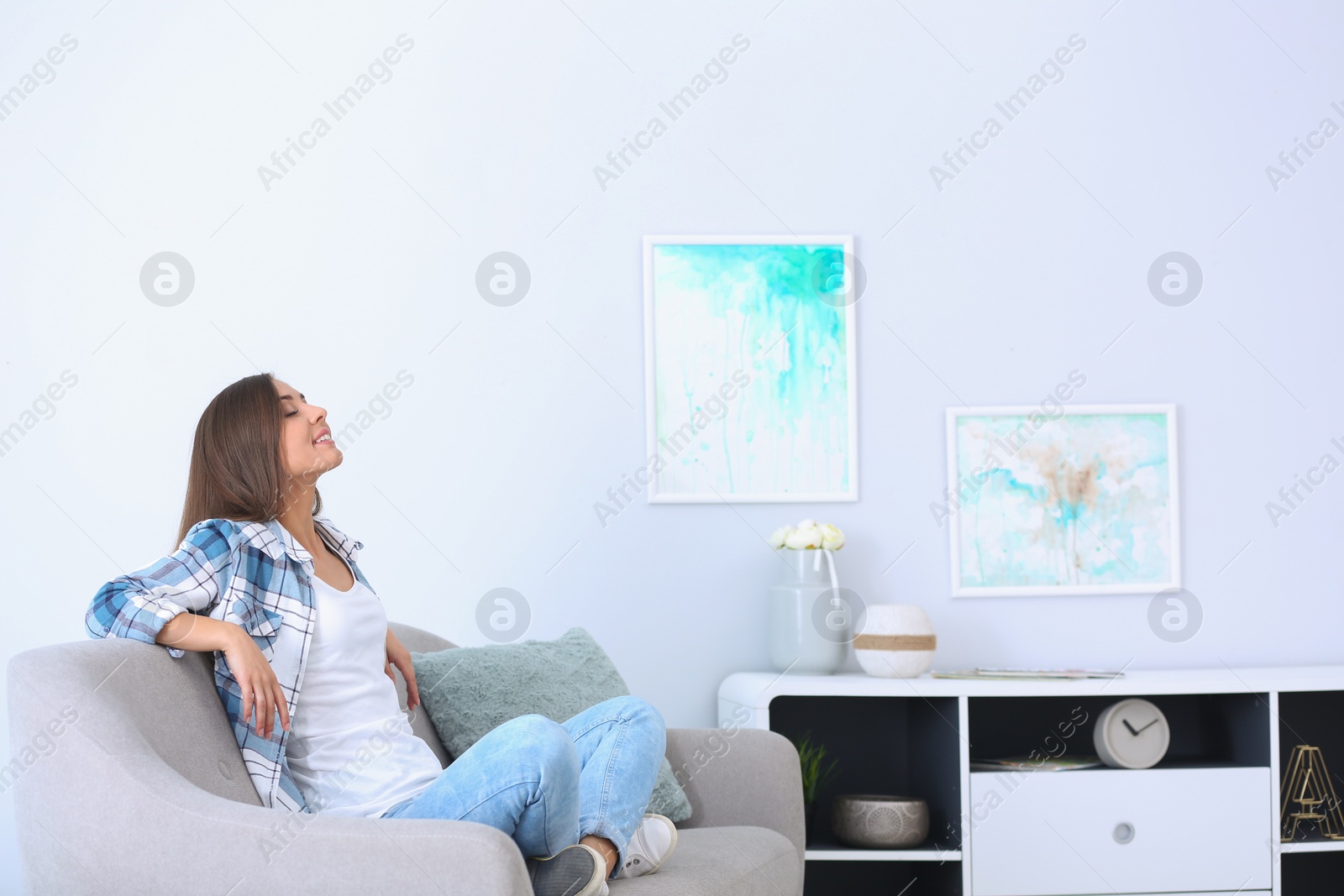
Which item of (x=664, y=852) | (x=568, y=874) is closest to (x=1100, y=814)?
(x=664, y=852)

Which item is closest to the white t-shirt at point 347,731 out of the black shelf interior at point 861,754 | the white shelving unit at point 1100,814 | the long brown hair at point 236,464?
the long brown hair at point 236,464

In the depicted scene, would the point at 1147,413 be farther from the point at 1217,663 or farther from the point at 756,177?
the point at 756,177

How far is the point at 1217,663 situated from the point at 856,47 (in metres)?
1.84

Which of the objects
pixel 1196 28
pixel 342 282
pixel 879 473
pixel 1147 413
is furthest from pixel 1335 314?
pixel 342 282

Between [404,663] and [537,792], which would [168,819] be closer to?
[537,792]

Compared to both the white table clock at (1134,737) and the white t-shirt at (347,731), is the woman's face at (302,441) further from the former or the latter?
the white table clock at (1134,737)

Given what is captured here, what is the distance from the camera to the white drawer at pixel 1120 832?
7.82 feet

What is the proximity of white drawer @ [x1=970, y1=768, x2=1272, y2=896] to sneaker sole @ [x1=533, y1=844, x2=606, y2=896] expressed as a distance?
1276 millimetres

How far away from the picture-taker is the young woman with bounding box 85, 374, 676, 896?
138 cm

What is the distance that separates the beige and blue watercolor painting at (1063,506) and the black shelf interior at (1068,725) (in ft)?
0.97

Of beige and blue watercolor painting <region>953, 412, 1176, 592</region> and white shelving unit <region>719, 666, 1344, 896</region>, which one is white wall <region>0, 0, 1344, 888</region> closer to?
beige and blue watercolor painting <region>953, 412, 1176, 592</region>

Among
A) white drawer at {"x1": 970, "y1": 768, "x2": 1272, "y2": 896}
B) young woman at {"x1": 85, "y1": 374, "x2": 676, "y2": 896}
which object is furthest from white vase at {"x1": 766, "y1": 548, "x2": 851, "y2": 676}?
young woman at {"x1": 85, "y1": 374, "x2": 676, "y2": 896}

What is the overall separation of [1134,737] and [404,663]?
5.38 ft

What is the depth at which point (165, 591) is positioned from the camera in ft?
4.68
